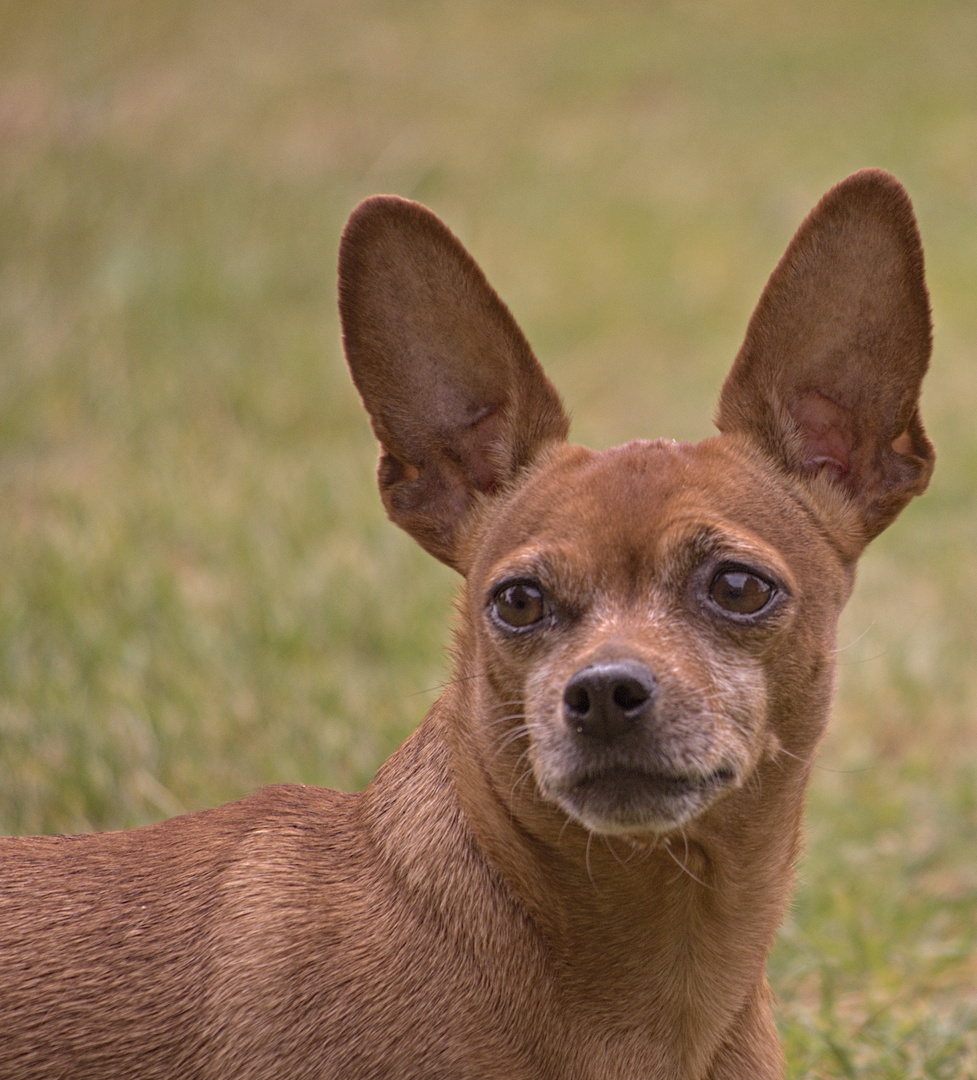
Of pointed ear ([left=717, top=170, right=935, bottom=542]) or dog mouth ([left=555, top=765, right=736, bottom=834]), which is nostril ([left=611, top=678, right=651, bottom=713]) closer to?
dog mouth ([left=555, top=765, right=736, bottom=834])

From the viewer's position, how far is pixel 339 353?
8.26m

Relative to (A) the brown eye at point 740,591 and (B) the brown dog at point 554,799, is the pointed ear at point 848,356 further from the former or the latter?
(A) the brown eye at point 740,591

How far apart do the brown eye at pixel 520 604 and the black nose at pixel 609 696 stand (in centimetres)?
25

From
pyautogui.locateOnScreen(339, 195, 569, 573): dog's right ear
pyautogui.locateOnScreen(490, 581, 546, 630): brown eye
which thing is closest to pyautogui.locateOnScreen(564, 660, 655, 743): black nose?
pyautogui.locateOnScreen(490, 581, 546, 630): brown eye

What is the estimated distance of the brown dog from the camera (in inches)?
96.0

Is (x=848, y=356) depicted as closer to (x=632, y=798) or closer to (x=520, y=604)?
(x=520, y=604)

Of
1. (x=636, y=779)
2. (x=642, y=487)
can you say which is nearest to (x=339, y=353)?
Answer: (x=642, y=487)

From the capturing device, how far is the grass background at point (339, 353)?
4.41 metres

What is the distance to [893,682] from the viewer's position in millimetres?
5465

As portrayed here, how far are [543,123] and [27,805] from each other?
10430 millimetres

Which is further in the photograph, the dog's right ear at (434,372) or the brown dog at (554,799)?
Result: the dog's right ear at (434,372)

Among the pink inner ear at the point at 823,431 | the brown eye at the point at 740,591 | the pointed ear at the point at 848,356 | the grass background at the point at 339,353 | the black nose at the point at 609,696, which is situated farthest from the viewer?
the grass background at the point at 339,353

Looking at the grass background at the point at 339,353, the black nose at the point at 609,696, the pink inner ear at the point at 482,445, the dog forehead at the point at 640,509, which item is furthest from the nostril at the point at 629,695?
the grass background at the point at 339,353

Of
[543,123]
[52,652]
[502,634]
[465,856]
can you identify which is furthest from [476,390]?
[543,123]
